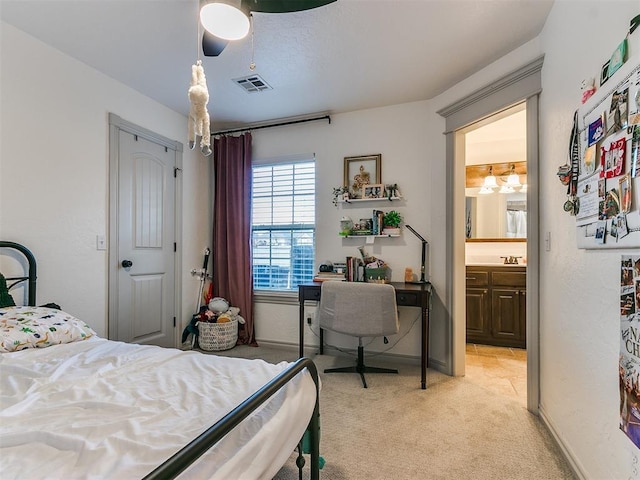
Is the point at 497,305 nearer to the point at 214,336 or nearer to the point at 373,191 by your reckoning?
the point at 373,191

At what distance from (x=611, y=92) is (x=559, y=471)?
1748 millimetres

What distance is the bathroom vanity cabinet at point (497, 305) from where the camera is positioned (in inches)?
146

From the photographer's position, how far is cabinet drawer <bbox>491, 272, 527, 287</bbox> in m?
3.71

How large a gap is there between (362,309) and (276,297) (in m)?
1.36

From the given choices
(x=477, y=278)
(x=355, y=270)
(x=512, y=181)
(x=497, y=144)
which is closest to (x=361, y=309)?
(x=355, y=270)

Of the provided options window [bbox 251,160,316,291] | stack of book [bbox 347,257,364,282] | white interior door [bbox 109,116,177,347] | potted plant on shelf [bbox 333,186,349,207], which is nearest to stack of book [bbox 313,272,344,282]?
stack of book [bbox 347,257,364,282]

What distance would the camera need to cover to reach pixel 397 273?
328 centimetres

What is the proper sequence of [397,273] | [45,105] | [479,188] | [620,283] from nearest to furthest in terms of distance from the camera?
[620,283] < [45,105] < [397,273] < [479,188]

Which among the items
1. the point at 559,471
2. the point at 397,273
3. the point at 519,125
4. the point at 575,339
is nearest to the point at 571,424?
the point at 559,471

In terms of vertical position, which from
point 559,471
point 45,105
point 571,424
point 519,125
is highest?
point 519,125

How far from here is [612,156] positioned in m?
1.25

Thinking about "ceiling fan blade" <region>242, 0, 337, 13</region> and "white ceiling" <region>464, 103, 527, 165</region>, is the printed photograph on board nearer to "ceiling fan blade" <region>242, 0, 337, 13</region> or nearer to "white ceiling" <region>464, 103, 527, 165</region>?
"ceiling fan blade" <region>242, 0, 337, 13</region>

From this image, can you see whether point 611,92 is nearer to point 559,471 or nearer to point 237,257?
point 559,471

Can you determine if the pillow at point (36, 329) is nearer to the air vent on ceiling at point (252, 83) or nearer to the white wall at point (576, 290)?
the air vent on ceiling at point (252, 83)
